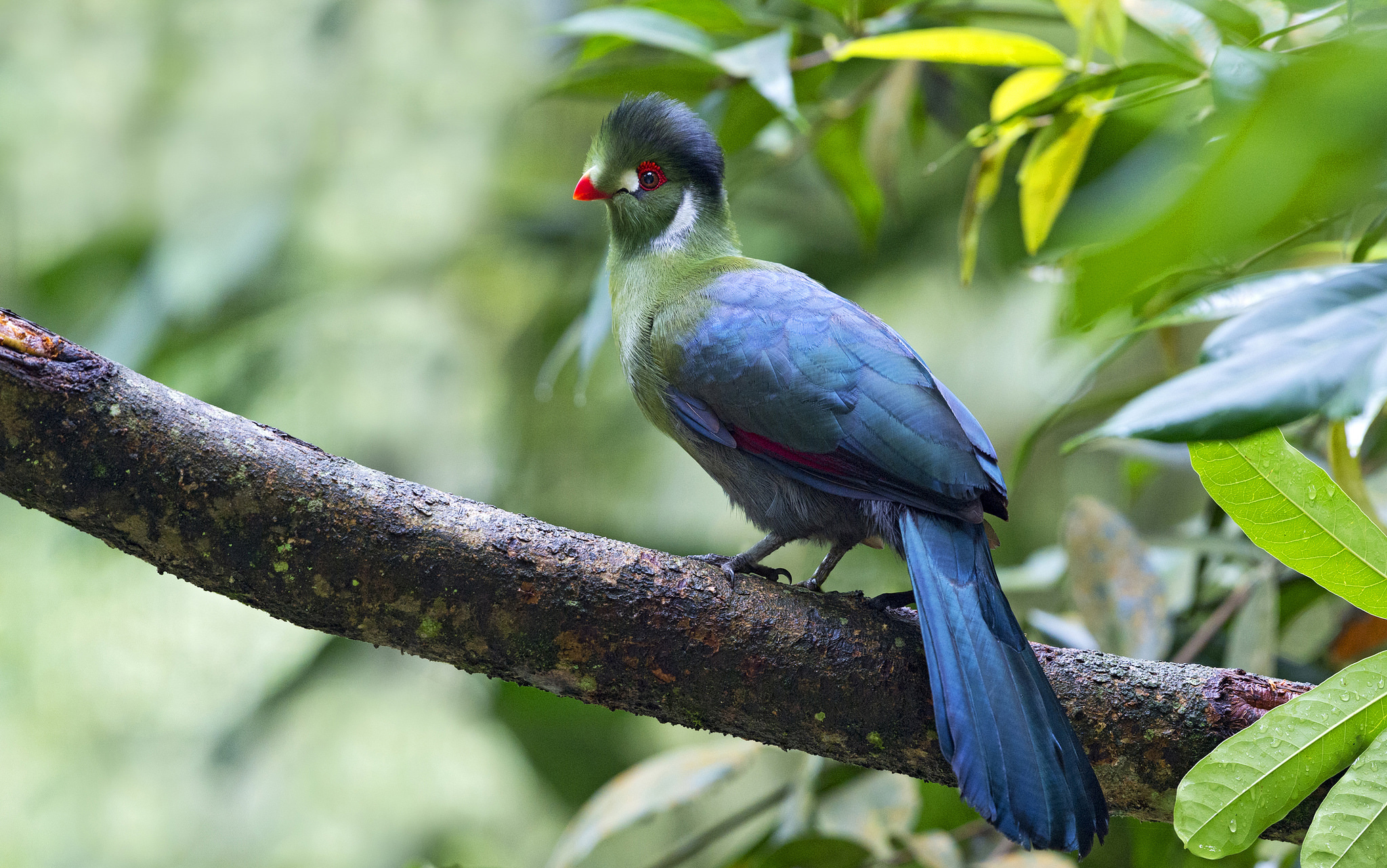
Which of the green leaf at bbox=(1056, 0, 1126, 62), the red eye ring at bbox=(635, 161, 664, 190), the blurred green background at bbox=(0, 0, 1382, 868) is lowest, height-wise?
the blurred green background at bbox=(0, 0, 1382, 868)

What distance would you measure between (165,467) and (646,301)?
2.76ft

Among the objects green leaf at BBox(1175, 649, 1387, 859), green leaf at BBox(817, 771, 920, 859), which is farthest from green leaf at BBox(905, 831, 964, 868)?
green leaf at BBox(1175, 649, 1387, 859)

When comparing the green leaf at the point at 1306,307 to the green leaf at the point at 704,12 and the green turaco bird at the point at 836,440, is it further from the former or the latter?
the green leaf at the point at 704,12

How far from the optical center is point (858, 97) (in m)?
1.95

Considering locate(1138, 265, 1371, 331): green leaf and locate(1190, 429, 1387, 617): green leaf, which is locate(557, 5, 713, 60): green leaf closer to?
locate(1138, 265, 1371, 331): green leaf

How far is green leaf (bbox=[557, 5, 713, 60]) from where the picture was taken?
1593mm

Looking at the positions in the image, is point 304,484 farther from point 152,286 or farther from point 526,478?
point 152,286

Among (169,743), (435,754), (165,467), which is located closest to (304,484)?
(165,467)

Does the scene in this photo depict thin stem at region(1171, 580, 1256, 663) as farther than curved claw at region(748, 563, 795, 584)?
Yes

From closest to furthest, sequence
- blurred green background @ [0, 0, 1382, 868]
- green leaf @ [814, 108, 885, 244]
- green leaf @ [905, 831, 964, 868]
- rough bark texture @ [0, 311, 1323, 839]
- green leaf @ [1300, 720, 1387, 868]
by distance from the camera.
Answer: green leaf @ [1300, 720, 1387, 868], rough bark texture @ [0, 311, 1323, 839], green leaf @ [905, 831, 964, 868], green leaf @ [814, 108, 885, 244], blurred green background @ [0, 0, 1382, 868]

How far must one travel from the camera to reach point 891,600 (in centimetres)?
122

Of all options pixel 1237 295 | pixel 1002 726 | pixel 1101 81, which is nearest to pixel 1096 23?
pixel 1101 81

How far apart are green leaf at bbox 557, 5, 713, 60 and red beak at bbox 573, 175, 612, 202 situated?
26 centimetres

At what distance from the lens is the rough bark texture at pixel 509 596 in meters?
0.98
